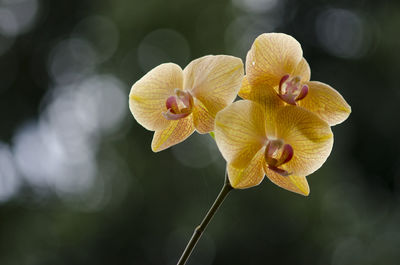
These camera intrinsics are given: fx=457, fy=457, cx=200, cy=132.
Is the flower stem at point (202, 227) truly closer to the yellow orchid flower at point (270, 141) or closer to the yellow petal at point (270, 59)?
the yellow orchid flower at point (270, 141)

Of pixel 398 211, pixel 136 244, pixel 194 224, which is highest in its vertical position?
pixel 194 224

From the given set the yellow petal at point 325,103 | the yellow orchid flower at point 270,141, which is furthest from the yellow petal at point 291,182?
the yellow petal at point 325,103

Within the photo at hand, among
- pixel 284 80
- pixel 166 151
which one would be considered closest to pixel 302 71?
pixel 284 80

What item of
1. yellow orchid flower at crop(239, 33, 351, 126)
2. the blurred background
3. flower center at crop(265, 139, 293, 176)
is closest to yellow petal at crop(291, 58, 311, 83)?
yellow orchid flower at crop(239, 33, 351, 126)

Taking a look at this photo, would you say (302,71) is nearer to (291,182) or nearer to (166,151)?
(291,182)

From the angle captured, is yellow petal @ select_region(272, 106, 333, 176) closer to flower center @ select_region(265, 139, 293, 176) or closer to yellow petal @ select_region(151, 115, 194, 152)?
flower center @ select_region(265, 139, 293, 176)

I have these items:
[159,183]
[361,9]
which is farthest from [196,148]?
[361,9]

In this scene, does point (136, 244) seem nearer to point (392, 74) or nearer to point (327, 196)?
point (327, 196)
